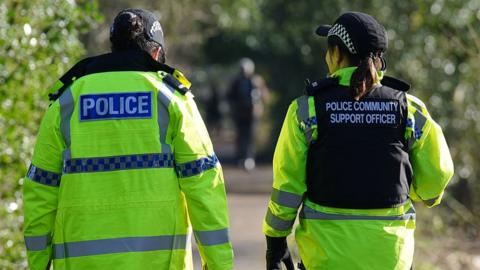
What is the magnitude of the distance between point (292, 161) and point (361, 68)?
1.68 feet

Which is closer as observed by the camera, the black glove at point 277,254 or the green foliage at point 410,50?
the black glove at point 277,254

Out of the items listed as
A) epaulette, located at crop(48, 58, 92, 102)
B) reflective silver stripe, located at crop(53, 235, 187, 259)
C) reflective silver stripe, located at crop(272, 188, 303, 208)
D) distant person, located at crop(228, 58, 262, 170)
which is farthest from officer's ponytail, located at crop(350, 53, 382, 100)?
distant person, located at crop(228, 58, 262, 170)

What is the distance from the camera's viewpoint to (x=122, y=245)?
4641mm

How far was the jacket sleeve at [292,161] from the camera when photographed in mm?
4934

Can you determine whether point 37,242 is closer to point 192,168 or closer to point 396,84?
A: point 192,168

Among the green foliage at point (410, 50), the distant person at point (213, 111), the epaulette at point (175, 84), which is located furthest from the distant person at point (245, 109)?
the epaulette at point (175, 84)

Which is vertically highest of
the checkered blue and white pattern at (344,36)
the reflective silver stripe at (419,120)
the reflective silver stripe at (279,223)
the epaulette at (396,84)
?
the checkered blue and white pattern at (344,36)

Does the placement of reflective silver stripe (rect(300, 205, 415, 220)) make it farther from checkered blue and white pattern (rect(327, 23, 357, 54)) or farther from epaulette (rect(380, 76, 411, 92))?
checkered blue and white pattern (rect(327, 23, 357, 54))

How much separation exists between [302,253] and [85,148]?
1108 mm

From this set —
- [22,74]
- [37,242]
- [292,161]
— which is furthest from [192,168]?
[22,74]

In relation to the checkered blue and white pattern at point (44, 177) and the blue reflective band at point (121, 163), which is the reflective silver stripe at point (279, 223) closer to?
the blue reflective band at point (121, 163)

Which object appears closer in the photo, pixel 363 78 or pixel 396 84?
pixel 363 78

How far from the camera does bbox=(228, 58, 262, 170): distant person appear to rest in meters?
18.6

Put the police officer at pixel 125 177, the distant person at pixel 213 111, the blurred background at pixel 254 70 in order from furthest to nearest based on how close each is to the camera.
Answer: the distant person at pixel 213 111 → the blurred background at pixel 254 70 → the police officer at pixel 125 177
